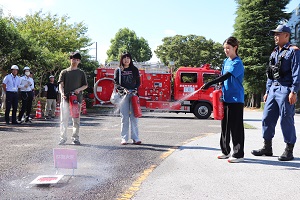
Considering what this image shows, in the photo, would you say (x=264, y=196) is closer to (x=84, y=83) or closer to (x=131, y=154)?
(x=131, y=154)

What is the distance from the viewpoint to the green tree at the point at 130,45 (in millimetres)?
65438

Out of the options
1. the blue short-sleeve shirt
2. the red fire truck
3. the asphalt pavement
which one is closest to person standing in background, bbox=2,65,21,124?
the red fire truck

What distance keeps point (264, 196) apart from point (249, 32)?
35.8 m

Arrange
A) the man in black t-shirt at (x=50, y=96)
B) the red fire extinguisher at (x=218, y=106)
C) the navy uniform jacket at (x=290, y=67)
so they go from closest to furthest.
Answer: the navy uniform jacket at (x=290, y=67), the red fire extinguisher at (x=218, y=106), the man in black t-shirt at (x=50, y=96)

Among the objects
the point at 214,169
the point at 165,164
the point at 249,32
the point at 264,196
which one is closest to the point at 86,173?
the point at 165,164

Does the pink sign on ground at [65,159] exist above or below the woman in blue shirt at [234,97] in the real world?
below

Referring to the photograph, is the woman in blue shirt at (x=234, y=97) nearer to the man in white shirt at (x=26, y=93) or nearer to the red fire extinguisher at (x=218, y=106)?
the red fire extinguisher at (x=218, y=106)

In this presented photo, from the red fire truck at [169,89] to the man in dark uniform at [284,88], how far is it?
1097 centimetres

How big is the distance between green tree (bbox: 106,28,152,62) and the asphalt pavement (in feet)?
198

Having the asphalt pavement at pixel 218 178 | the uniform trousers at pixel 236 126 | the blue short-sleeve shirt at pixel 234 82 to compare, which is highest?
the blue short-sleeve shirt at pixel 234 82

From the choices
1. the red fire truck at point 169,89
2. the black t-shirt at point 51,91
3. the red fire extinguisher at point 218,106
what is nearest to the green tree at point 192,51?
the red fire truck at point 169,89

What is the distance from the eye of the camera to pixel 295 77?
521 centimetres

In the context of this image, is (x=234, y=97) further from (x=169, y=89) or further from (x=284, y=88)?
(x=169, y=89)

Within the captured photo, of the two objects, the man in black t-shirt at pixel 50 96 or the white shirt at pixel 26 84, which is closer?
the white shirt at pixel 26 84
